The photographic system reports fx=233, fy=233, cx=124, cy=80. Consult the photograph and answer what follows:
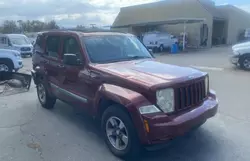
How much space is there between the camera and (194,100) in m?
3.61

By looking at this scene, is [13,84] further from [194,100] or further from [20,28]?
[20,28]

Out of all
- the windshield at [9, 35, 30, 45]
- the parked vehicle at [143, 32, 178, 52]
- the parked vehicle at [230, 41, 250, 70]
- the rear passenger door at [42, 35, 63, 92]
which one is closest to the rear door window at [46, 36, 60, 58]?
the rear passenger door at [42, 35, 63, 92]

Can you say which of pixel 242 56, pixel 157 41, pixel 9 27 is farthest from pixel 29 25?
pixel 242 56

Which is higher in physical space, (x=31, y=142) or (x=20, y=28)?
(x=20, y=28)

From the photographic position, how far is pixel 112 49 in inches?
181

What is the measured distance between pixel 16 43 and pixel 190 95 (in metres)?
20.5

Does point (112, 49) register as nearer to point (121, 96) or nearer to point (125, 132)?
Answer: point (121, 96)

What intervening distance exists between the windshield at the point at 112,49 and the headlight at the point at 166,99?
147cm

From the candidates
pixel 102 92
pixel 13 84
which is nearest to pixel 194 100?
pixel 102 92

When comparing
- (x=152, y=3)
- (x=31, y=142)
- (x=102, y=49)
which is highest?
(x=152, y=3)

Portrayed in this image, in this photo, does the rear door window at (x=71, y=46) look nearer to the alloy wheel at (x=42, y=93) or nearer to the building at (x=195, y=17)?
the alloy wheel at (x=42, y=93)

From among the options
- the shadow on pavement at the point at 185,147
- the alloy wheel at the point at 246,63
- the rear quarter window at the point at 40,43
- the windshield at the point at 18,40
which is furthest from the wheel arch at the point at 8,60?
the alloy wheel at the point at 246,63

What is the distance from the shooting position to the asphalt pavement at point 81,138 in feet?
12.1

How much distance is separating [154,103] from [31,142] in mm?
2437
